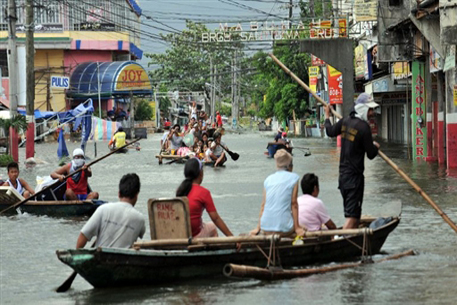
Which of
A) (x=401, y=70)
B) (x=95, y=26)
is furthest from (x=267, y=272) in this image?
(x=95, y=26)

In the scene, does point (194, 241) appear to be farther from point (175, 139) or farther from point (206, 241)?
point (175, 139)

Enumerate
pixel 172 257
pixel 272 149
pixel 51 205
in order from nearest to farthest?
pixel 172 257
pixel 51 205
pixel 272 149

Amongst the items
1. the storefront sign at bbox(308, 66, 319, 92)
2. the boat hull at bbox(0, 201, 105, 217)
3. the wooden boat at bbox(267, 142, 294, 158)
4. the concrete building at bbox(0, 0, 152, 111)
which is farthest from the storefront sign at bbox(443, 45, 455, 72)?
the concrete building at bbox(0, 0, 152, 111)

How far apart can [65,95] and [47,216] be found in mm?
64876

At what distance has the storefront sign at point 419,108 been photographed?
3055 cm

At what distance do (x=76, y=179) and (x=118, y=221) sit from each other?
7.94m

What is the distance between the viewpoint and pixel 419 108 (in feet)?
101

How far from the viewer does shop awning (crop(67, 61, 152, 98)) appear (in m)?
80.5

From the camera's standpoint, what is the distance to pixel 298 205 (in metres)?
11.5

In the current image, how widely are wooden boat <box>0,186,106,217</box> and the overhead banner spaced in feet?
107

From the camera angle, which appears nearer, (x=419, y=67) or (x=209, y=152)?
(x=419, y=67)

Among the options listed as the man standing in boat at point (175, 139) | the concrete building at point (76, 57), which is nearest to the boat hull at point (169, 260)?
the man standing in boat at point (175, 139)

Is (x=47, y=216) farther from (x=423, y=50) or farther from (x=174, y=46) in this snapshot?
(x=174, y=46)

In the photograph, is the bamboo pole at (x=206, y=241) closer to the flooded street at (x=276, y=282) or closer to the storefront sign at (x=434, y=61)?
the flooded street at (x=276, y=282)
